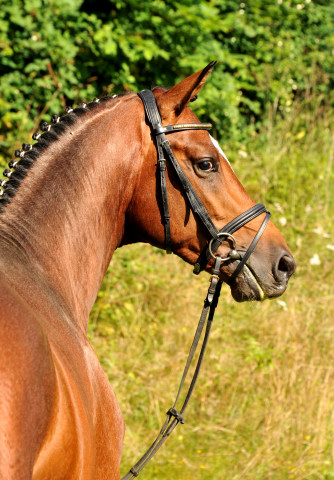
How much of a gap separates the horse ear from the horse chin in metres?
0.74

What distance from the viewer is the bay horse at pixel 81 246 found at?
58.4 inches

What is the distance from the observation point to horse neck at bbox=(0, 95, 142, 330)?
6.59 feet

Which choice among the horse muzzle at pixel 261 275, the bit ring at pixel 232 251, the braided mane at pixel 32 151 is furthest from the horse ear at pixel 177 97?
the horse muzzle at pixel 261 275

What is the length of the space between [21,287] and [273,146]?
21.1 ft

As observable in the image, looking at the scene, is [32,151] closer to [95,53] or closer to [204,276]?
[204,276]

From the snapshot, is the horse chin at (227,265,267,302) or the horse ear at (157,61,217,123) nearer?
the horse ear at (157,61,217,123)

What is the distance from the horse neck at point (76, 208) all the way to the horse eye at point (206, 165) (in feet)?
0.88

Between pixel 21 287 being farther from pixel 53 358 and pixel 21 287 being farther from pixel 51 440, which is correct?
pixel 51 440

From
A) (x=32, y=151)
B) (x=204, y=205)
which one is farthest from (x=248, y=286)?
(x=32, y=151)

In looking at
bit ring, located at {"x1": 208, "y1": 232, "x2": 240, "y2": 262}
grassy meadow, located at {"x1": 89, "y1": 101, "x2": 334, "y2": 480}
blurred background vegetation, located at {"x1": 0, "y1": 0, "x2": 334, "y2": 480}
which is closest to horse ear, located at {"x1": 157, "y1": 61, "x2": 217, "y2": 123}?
bit ring, located at {"x1": 208, "y1": 232, "x2": 240, "y2": 262}

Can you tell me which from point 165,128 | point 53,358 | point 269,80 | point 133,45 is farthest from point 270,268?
point 269,80

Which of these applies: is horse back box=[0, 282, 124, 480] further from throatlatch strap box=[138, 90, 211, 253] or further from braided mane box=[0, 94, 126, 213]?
throatlatch strap box=[138, 90, 211, 253]

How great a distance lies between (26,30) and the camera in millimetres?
6047

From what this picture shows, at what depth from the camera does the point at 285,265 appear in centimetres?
252
